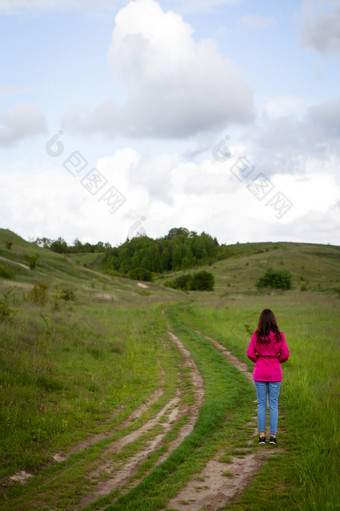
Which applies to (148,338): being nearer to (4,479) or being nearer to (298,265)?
(4,479)

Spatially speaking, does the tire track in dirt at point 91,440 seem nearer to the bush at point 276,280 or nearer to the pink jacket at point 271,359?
the pink jacket at point 271,359

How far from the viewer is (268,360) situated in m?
7.08

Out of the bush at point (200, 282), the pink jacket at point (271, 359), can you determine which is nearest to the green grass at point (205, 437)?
the pink jacket at point (271, 359)

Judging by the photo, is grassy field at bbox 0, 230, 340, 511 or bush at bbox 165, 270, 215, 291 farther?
bush at bbox 165, 270, 215, 291

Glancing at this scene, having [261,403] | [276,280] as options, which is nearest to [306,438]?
[261,403]

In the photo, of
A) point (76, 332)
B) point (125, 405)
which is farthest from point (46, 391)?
point (76, 332)

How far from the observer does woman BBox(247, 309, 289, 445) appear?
700cm

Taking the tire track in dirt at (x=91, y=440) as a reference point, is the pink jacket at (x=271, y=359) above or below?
above

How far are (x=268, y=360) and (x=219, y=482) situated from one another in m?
2.35

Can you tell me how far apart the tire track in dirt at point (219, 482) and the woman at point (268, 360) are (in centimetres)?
73

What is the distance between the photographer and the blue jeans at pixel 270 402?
691 cm

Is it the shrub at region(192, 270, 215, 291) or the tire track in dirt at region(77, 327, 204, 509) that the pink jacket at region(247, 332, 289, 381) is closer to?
the tire track in dirt at region(77, 327, 204, 509)

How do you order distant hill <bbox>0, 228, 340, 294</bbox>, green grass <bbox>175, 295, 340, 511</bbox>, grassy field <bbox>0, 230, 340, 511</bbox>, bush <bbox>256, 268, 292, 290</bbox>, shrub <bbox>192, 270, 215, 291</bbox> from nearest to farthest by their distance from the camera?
green grass <bbox>175, 295, 340, 511</bbox>, grassy field <bbox>0, 230, 340, 511</bbox>, distant hill <bbox>0, 228, 340, 294</bbox>, bush <bbox>256, 268, 292, 290</bbox>, shrub <bbox>192, 270, 215, 291</bbox>

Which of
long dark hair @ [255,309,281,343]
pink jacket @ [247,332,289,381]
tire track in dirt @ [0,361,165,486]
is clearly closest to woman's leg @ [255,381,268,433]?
pink jacket @ [247,332,289,381]
